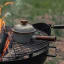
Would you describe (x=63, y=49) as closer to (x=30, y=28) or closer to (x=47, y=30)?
(x=47, y=30)

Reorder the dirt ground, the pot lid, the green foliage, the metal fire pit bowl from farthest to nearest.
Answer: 1. the green foliage
2. the dirt ground
3. the pot lid
4. the metal fire pit bowl

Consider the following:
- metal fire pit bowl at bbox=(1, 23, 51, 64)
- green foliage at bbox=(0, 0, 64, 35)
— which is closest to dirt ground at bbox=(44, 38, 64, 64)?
green foliage at bbox=(0, 0, 64, 35)

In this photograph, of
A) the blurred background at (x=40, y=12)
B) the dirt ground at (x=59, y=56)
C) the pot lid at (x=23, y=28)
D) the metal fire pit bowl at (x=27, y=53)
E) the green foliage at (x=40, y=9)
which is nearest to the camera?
the metal fire pit bowl at (x=27, y=53)

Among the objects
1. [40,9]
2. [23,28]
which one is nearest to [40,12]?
[40,9]

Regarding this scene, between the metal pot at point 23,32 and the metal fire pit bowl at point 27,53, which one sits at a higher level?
the metal pot at point 23,32

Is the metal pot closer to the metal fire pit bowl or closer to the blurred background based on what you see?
the metal fire pit bowl

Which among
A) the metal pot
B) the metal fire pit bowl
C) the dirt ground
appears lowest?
the dirt ground

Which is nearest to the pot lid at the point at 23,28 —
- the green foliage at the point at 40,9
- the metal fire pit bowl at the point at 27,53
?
the metal fire pit bowl at the point at 27,53

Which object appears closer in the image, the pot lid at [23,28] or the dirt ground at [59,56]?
the pot lid at [23,28]

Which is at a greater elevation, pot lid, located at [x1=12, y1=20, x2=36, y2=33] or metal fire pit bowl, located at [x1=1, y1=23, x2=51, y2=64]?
pot lid, located at [x1=12, y1=20, x2=36, y2=33]

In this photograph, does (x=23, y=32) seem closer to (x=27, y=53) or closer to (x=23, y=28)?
(x=23, y=28)

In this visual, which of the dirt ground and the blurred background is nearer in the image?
the dirt ground

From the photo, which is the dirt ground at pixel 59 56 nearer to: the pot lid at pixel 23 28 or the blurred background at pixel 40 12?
the blurred background at pixel 40 12

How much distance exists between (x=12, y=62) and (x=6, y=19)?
233 cm
